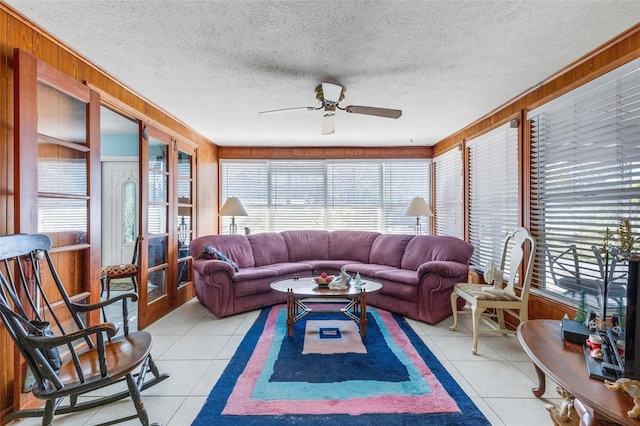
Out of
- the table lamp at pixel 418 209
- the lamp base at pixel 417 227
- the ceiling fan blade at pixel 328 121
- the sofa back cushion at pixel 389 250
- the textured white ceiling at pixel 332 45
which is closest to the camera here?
the textured white ceiling at pixel 332 45

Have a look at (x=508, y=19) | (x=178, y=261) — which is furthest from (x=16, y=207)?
(x=508, y=19)

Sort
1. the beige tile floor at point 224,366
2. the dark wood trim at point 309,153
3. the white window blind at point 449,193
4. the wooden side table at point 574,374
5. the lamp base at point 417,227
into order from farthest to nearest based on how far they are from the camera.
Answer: the dark wood trim at point 309,153
the lamp base at point 417,227
the white window blind at point 449,193
the beige tile floor at point 224,366
the wooden side table at point 574,374

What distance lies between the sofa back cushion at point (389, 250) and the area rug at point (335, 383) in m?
1.48

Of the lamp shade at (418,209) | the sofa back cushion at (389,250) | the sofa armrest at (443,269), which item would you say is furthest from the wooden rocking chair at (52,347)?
the lamp shade at (418,209)

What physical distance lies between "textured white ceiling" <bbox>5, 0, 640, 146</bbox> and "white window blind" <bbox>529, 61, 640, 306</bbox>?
35 centimetres

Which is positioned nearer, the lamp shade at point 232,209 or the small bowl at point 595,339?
the small bowl at point 595,339

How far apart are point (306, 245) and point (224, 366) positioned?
2842mm

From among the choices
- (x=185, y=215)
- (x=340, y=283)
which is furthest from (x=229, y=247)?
(x=340, y=283)

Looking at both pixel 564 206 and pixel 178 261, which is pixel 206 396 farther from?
pixel 564 206

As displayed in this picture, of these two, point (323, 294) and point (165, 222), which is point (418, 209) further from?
point (165, 222)

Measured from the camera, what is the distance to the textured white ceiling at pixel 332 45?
1821 mm

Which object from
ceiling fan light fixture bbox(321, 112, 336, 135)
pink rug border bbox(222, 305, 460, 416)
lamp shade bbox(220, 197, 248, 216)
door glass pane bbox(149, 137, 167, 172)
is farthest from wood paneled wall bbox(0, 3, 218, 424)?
lamp shade bbox(220, 197, 248, 216)

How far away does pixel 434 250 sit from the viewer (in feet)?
13.5

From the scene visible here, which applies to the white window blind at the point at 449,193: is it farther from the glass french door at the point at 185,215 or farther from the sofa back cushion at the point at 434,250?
the glass french door at the point at 185,215
